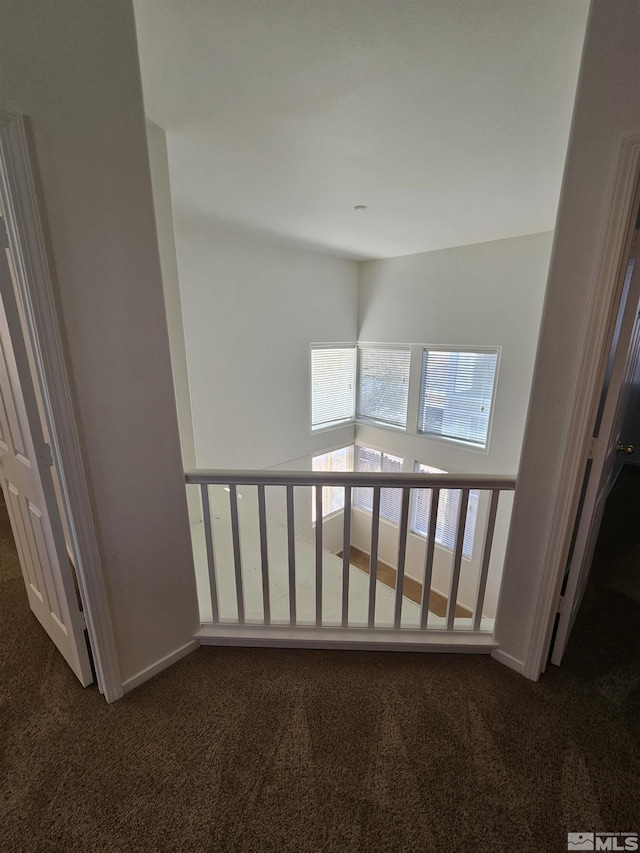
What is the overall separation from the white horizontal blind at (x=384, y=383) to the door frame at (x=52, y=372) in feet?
15.4

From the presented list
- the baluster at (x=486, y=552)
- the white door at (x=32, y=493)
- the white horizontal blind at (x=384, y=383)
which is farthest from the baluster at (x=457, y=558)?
the white horizontal blind at (x=384, y=383)

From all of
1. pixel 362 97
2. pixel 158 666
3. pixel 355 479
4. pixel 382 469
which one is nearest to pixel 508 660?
pixel 355 479

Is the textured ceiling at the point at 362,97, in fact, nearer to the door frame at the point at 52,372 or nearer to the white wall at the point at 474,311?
the door frame at the point at 52,372

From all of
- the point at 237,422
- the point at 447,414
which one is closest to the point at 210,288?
the point at 237,422

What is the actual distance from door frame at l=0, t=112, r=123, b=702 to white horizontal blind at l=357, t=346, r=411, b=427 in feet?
15.4

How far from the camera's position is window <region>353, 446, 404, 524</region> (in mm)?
5816

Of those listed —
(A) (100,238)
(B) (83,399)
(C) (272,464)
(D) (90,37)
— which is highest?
→ (D) (90,37)

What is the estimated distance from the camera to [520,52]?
130cm

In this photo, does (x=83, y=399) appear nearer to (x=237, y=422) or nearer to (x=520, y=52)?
(x=520, y=52)

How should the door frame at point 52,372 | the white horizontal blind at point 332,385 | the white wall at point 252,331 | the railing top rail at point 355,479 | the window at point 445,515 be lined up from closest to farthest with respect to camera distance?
the door frame at point 52,372 → the railing top rail at point 355,479 → the white wall at point 252,331 → the window at point 445,515 → the white horizontal blind at point 332,385

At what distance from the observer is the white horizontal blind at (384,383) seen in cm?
540

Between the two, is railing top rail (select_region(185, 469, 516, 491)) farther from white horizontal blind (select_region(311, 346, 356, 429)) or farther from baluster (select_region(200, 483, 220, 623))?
white horizontal blind (select_region(311, 346, 356, 429))

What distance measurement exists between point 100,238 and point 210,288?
109 inches

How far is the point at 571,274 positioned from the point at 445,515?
462 cm
